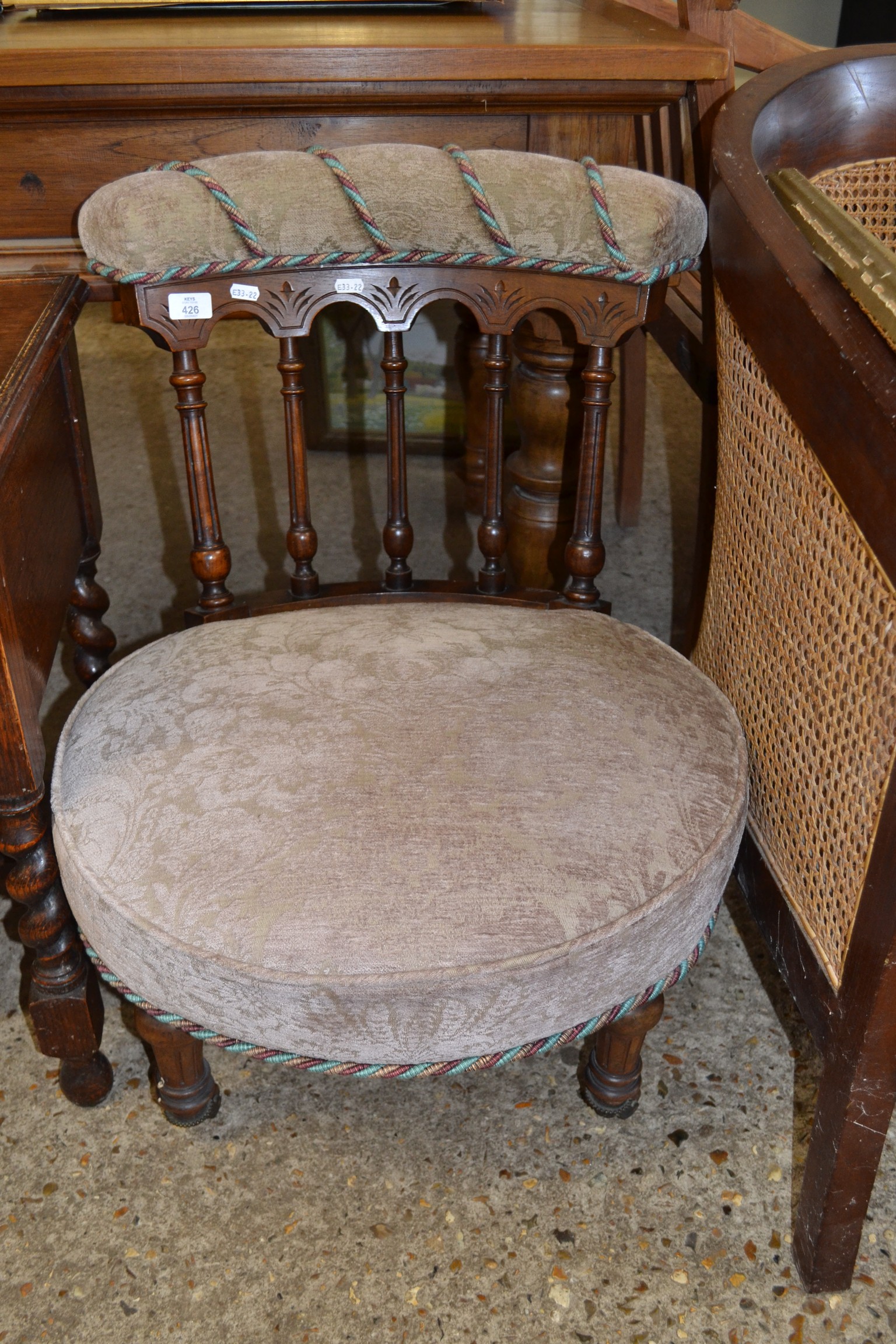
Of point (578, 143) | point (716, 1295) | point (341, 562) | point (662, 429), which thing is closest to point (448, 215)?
point (578, 143)

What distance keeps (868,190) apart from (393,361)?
551mm

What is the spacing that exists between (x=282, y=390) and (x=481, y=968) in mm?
638

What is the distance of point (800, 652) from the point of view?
898 millimetres

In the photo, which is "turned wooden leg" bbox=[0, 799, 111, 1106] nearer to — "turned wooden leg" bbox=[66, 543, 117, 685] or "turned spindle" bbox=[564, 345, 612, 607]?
"turned wooden leg" bbox=[66, 543, 117, 685]

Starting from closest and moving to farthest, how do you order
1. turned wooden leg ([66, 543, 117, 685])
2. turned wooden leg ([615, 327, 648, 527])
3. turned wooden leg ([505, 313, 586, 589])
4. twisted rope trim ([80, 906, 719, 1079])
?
twisted rope trim ([80, 906, 719, 1079]), turned wooden leg ([66, 543, 117, 685]), turned wooden leg ([505, 313, 586, 589]), turned wooden leg ([615, 327, 648, 527])

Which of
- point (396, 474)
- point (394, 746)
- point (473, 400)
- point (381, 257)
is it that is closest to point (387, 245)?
point (381, 257)

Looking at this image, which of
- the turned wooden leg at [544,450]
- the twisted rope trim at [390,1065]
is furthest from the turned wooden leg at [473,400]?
the twisted rope trim at [390,1065]

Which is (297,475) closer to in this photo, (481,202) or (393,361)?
(393,361)

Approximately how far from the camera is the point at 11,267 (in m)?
1.27

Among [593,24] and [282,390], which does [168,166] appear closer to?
[282,390]

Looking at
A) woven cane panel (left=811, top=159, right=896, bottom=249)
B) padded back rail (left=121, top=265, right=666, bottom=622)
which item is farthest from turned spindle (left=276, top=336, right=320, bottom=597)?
woven cane panel (left=811, top=159, right=896, bottom=249)

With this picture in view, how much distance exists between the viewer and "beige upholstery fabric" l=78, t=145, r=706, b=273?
982mm

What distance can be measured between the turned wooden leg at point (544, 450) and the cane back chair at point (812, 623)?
1.18 feet

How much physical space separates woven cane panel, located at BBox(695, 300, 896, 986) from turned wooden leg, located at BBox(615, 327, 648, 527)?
90 cm
